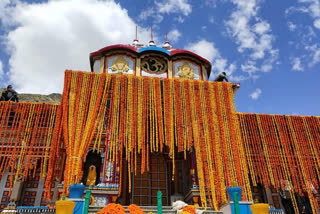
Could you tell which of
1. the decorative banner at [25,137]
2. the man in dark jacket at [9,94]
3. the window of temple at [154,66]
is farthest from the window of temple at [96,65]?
the man in dark jacket at [9,94]

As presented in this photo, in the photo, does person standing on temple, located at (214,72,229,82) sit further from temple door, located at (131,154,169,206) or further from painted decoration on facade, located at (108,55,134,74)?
temple door, located at (131,154,169,206)

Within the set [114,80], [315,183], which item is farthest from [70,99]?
[315,183]

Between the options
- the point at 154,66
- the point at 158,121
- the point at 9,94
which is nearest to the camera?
the point at 158,121

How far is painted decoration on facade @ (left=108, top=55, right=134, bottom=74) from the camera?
14039 millimetres

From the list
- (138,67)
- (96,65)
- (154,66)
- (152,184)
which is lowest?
(152,184)

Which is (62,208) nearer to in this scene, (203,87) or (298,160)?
(203,87)

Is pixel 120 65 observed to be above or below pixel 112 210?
above

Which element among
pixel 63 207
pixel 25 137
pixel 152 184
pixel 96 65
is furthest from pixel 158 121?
pixel 63 207

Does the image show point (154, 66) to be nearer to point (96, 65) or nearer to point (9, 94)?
point (96, 65)

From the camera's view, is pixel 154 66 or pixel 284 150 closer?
pixel 284 150

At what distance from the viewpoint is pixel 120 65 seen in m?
14.2

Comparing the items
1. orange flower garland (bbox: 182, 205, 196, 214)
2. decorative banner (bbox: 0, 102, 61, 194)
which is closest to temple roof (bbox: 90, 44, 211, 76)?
decorative banner (bbox: 0, 102, 61, 194)

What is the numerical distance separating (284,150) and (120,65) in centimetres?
878

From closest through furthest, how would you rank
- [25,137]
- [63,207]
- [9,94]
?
[63,207] → [25,137] → [9,94]
